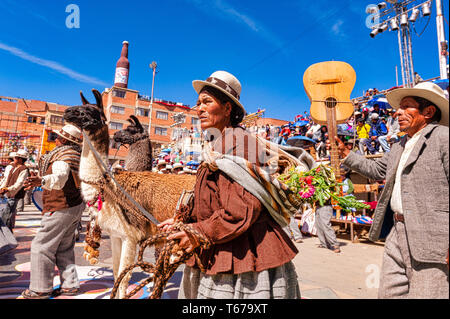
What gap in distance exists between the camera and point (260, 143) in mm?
1825

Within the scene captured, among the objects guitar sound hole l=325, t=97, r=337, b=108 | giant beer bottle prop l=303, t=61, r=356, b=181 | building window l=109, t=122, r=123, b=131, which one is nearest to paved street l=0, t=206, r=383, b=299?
giant beer bottle prop l=303, t=61, r=356, b=181

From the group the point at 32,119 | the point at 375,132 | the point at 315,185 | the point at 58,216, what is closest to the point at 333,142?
the point at 315,185

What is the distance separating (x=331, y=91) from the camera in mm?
3090

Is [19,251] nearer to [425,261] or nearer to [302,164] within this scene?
[302,164]

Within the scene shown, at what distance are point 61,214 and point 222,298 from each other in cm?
273

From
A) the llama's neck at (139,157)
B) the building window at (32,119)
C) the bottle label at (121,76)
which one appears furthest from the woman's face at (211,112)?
the bottle label at (121,76)

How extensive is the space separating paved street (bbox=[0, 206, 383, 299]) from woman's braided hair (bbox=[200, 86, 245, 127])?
9.13ft

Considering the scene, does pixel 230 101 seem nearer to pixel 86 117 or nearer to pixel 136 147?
pixel 86 117

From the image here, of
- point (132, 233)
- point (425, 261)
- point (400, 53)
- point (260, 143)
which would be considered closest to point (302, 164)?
point (260, 143)

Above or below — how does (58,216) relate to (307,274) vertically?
above

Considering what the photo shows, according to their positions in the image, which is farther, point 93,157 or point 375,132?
point 375,132

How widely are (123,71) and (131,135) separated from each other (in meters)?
58.8

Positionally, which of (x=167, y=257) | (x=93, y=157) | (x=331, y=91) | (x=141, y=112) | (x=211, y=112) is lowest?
(x=167, y=257)

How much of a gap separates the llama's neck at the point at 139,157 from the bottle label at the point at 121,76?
56.9 metres
